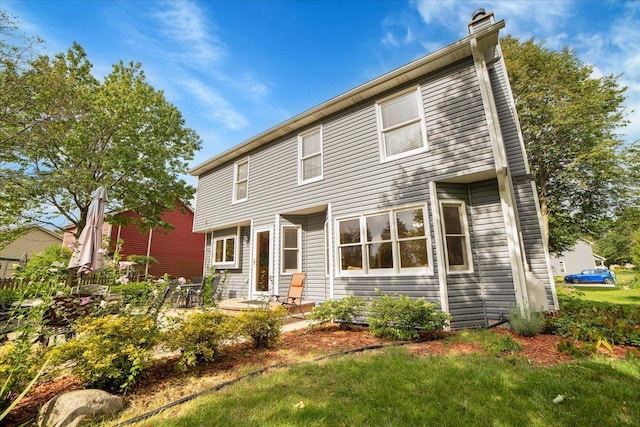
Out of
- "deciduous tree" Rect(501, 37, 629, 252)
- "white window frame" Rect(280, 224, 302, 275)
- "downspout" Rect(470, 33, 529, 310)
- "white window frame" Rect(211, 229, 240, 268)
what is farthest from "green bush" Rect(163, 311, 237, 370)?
"deciduous tree" Rect(501, 37, 629, 252)

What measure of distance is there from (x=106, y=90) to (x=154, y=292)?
14006mm

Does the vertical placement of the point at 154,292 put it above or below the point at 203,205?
below

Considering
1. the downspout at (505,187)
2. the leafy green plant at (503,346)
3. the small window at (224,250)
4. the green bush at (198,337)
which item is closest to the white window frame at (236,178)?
the small window at (224,250)

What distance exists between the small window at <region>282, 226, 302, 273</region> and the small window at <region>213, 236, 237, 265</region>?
2.94 metres

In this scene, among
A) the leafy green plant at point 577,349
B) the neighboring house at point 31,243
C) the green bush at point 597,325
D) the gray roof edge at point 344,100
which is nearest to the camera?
the leafy green plant at point 577,349

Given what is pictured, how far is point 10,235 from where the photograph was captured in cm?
1260

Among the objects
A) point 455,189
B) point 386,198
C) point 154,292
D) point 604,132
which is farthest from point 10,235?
point 604,132

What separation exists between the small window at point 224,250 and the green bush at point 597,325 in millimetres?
9883

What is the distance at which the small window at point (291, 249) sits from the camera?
926 centimetres

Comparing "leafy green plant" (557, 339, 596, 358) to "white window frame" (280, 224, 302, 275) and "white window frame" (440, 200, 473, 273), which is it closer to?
"white window frame" (440, 200, 473, 273)

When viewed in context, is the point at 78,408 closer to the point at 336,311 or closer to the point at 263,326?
the point at 263,326

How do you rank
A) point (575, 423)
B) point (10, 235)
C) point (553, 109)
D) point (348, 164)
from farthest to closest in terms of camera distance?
point (553, 109)
point (10, 235)
point (348, 164)
point (575, 423)

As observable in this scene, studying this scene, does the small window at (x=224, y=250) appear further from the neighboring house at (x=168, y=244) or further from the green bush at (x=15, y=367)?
the green bush at (x=15, y=367)

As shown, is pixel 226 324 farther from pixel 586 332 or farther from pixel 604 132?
pixel 604 132
